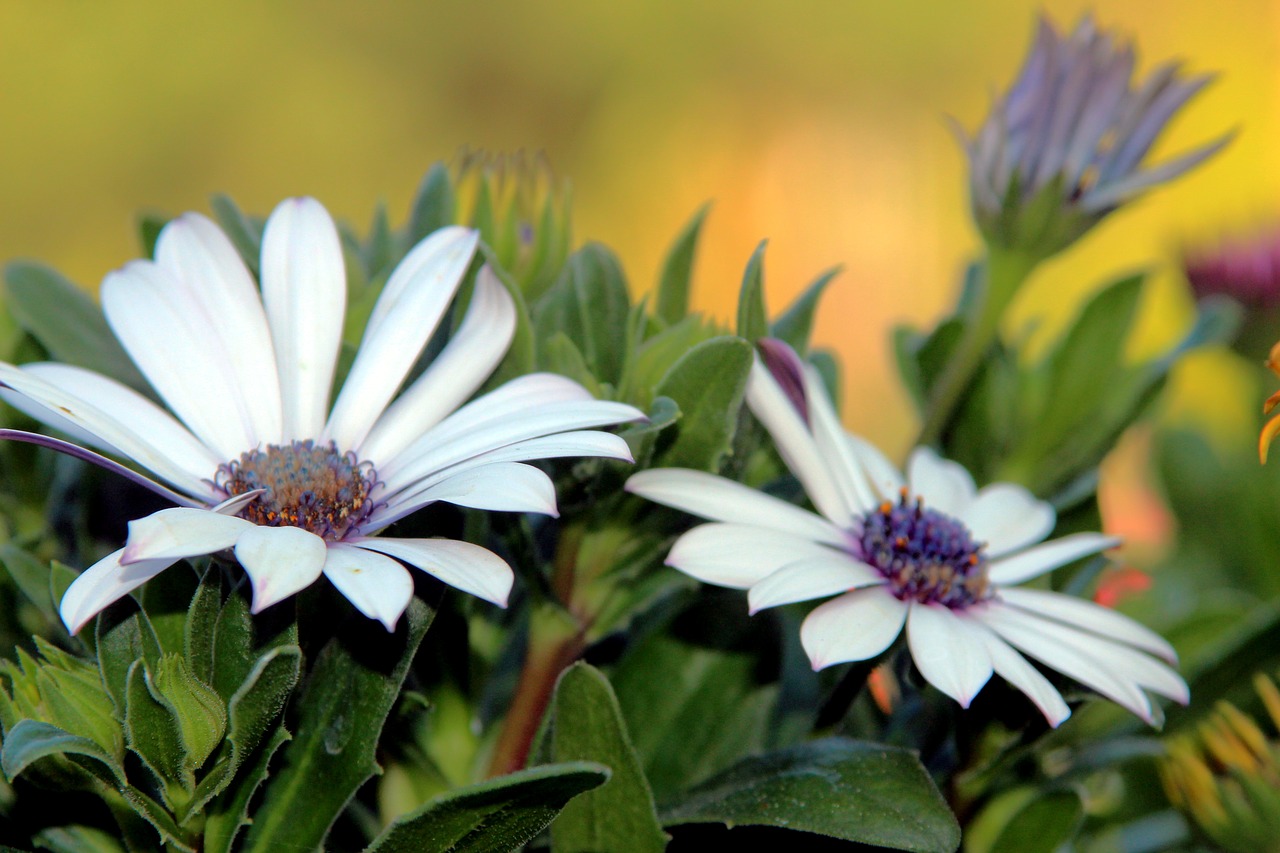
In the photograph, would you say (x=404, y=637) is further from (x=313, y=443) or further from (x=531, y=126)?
(x=531, y=126)

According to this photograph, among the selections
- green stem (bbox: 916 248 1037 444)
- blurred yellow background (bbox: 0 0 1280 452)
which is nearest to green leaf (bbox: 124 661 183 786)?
green stem (bbox: 916 248 1037 444)

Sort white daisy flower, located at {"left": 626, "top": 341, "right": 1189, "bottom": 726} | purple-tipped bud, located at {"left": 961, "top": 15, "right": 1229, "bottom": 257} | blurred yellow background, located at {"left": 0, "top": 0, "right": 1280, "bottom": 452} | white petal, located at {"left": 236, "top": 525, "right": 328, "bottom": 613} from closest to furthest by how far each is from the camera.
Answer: white petal, located at {"left": 236, "top": 525, "right": 328, "bottom": 613} → white daisy flower, located at {"left": 626, "top": 341, "right": 1189, "bottom": 726} → purple-tipped bud, located at {"left": 961, "top": 15, "right": 1229, "bottom": 257} → blurred yellow background, located at {"left": 0, "top": 0, "right": 1280, "bottom": 452}

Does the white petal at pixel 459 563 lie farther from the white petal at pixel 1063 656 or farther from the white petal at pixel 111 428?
the white petal at pixel 1063 656

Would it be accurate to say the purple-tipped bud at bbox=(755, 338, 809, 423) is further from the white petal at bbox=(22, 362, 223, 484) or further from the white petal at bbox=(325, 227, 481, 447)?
the white petal at bbox=(22, 362, 223, 484)

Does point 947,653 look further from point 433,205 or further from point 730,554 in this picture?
point 433,205

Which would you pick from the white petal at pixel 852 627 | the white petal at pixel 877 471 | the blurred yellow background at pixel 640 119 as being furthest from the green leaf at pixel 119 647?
the blurred yellow background at pixel 640 119
